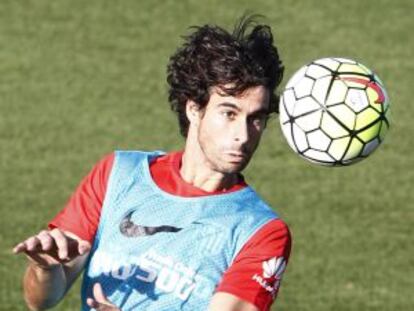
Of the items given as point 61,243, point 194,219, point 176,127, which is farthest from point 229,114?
point 176,127

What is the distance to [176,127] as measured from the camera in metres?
15.9

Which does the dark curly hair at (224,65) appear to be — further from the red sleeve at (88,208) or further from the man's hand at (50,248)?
the man's hand at (50,248)

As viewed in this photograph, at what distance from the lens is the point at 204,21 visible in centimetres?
1828

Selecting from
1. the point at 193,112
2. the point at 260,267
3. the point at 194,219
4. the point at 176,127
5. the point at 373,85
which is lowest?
the point at 176,127

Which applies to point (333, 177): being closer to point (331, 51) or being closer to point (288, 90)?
point (331, 51)

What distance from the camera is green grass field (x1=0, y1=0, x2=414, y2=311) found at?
43.9 feet

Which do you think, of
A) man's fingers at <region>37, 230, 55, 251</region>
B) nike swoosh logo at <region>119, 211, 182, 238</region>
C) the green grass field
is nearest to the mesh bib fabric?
nike swoosh logo at <region>119, 211, 182, 238</region>

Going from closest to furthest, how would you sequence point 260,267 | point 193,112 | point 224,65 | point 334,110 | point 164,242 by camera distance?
point 260,267 < point 164,242 < point 224,65 < point 193,112 < point 334,110

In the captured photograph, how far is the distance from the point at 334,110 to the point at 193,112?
31.3 inches

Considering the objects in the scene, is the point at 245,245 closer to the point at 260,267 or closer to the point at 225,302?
the point at 260,267

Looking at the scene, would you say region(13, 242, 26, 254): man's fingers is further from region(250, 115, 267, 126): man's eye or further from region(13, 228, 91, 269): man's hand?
region(250, 115, 267, 126): man's eye

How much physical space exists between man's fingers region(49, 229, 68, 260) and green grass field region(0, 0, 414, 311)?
16.9ft

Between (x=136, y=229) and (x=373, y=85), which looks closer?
(x=136, y=229)

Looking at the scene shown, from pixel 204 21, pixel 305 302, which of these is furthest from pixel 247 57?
pixel 204 21
